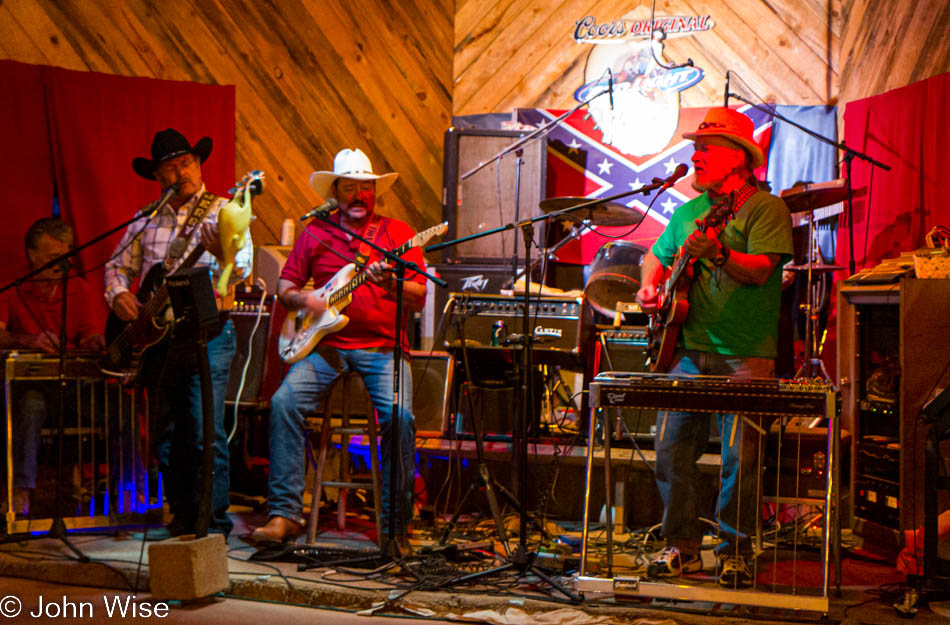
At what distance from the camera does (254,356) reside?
6277mm

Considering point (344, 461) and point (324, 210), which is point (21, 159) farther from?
point (324, 210)

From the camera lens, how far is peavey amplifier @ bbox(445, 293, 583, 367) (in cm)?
551

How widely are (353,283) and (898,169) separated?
13.3ft

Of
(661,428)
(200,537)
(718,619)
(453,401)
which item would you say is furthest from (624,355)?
(200,537)

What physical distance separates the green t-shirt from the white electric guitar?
136 centimetres

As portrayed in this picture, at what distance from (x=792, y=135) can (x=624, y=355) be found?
2594 mm

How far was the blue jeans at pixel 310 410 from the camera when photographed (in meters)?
4.79

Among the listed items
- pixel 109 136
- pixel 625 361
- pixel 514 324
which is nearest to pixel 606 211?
pixel 514 324

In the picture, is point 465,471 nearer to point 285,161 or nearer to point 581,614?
point 581,614

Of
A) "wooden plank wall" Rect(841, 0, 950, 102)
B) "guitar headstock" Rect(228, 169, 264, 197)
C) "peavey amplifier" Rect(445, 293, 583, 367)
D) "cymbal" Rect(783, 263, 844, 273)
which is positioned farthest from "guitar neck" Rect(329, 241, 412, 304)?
"wooden plank wall" Rect(841, 0, 950, 102)

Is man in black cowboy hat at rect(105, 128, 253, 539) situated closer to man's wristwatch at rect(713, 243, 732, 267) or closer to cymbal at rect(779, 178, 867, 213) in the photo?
man's wristwatch at rect(713, 243, 732, 267)

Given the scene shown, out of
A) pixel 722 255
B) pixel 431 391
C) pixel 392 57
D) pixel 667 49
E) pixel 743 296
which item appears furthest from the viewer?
pixel 392 57

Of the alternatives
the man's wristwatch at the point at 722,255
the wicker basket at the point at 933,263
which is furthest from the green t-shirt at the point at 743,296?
the wicker basket at the point at 933,263

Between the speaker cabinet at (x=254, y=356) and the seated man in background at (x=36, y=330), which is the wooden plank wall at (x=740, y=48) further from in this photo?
the seated man in background at (x=36, y=330)
